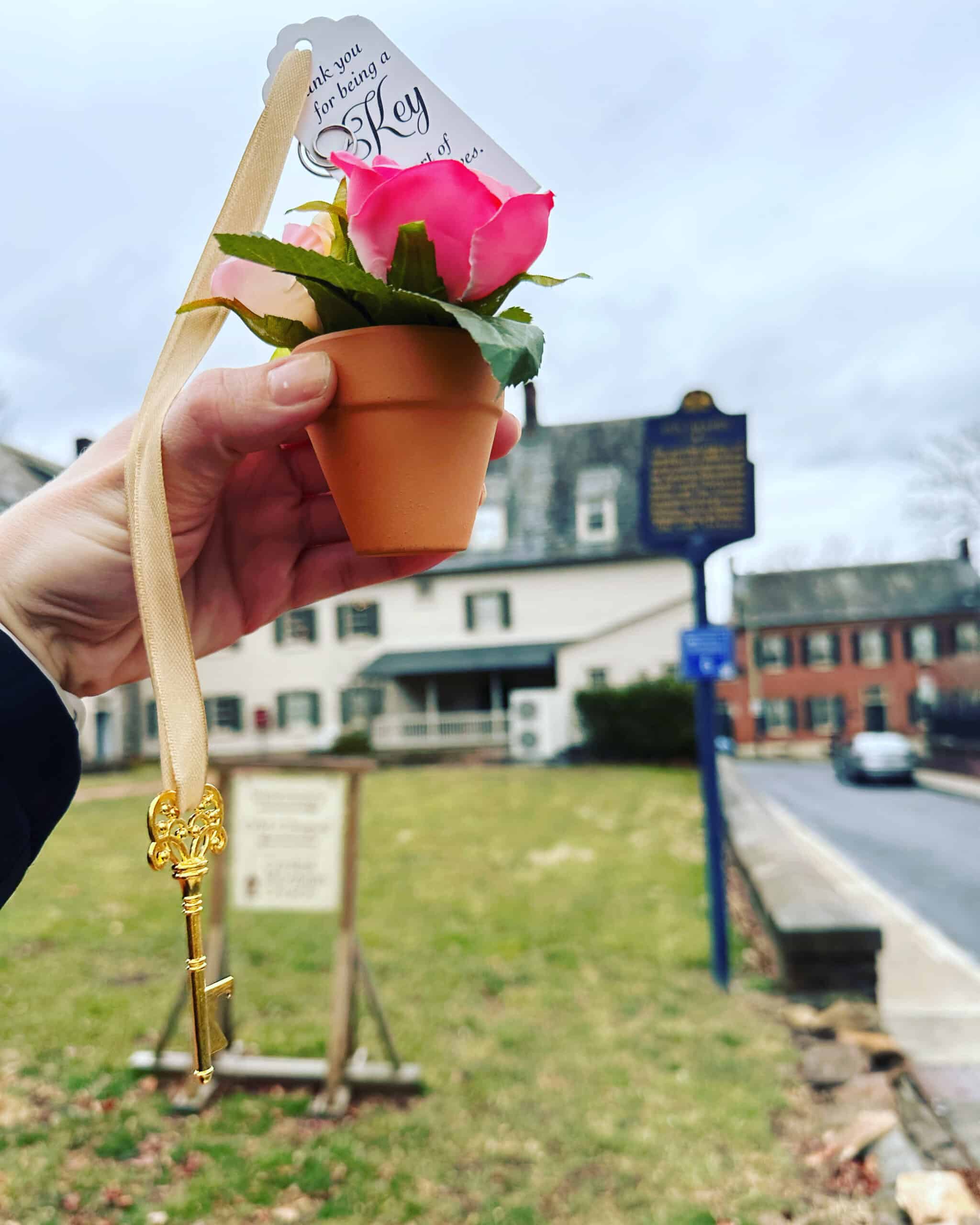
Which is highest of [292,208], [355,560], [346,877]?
[292,208]

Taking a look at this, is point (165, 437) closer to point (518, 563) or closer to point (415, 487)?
point (415, 487)

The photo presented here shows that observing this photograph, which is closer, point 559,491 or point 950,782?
point 950,782

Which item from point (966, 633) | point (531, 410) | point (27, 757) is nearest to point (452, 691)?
point (531, 410)

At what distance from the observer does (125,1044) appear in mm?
4199

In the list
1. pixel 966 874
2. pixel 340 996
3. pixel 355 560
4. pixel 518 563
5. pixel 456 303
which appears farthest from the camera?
pixel 518 563

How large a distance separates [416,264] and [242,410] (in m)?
0.26

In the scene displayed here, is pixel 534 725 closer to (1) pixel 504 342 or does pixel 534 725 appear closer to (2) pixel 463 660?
(2) pixel 463 660

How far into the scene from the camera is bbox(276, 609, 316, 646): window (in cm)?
2364

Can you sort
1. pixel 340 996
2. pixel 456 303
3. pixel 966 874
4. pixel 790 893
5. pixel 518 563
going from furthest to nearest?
pixel 518 563 < pixel 966 874 < pixel 790 893 < pixel 340 996 < pixel 456 303

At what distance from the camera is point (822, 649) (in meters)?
38.4

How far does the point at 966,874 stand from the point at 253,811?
725 centimetres

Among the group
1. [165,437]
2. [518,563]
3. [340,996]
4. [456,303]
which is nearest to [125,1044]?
[340,996]

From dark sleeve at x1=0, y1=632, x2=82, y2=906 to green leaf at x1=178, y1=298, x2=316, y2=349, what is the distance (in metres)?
0.48

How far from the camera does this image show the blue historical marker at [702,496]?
5.28 meters
